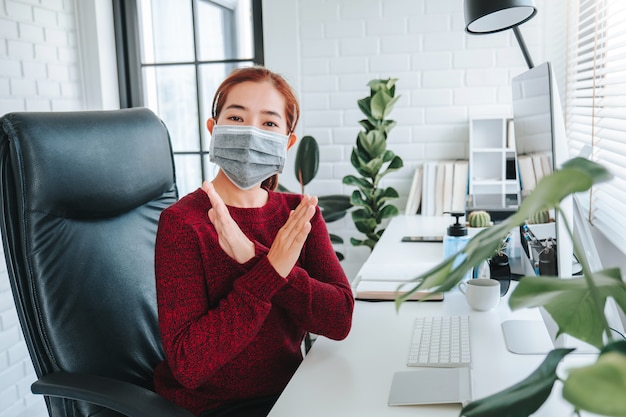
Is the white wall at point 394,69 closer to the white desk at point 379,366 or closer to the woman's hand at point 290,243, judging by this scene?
the white desk at point 379,366

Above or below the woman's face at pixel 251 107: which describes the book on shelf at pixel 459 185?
below

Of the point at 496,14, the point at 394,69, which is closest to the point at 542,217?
A: the point at 496,14

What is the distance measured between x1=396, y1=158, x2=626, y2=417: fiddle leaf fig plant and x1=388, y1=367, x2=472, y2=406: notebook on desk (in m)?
0.61

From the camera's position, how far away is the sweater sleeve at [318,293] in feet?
4.12

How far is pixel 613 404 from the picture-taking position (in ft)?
0.90

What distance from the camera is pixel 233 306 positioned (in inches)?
45.5

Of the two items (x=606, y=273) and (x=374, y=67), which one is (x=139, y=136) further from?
(x=374, y=67)

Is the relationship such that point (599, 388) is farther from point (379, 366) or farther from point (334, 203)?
point (334, 203)

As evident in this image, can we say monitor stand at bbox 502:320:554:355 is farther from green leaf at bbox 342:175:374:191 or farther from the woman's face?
green leaf at bbox 342:175:374:191

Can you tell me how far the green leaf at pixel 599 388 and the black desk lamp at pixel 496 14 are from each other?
1588 mm

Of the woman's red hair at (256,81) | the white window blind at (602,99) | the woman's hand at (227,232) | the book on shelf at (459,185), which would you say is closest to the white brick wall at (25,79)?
the woman's red hair at (256,81)

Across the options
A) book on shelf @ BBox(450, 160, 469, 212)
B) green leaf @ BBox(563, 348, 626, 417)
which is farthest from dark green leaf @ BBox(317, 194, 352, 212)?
green leaf @ BBox(563, 348, 626, 417)

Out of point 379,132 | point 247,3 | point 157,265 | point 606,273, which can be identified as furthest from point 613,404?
point 247,3

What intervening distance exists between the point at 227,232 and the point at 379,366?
0.40 m
